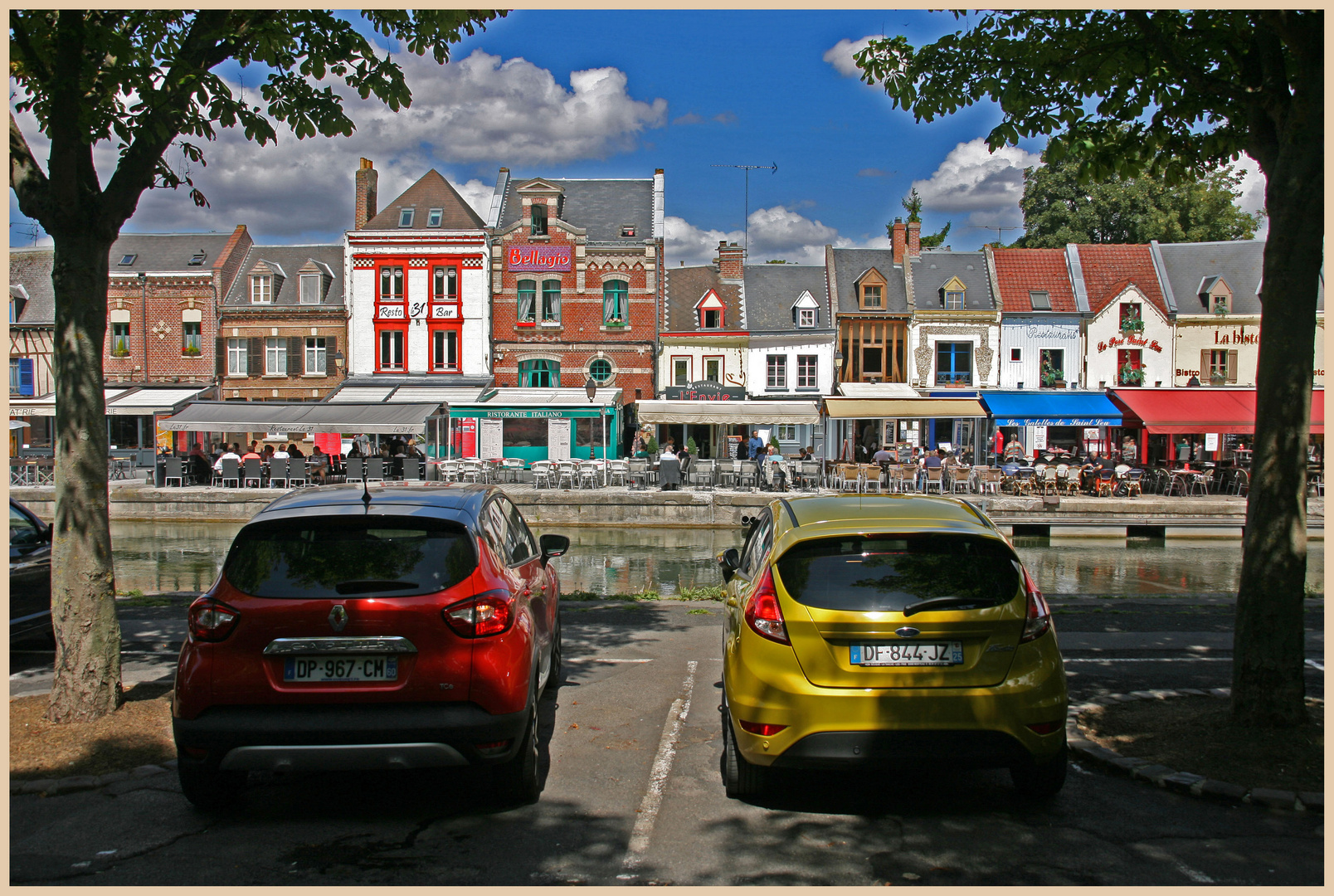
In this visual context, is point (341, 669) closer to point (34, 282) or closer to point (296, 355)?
point (296, 355)

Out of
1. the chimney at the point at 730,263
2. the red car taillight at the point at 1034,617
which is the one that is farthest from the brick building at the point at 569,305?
the red car taillight at the point at 1034,617

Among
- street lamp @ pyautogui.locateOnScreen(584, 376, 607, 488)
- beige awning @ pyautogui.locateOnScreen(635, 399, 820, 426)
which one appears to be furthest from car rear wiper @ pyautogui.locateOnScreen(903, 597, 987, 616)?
street lamp @ pyautogui.locateOnScreen(584, 376, 607, 488)

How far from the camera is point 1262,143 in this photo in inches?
236

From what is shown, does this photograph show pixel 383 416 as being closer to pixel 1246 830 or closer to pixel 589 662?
pixel 589 662

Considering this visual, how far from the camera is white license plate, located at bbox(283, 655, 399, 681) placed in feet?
14.6

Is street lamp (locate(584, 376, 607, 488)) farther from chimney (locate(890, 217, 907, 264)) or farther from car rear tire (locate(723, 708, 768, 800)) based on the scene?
car rear tire (locate(723, 708, 768, 800))

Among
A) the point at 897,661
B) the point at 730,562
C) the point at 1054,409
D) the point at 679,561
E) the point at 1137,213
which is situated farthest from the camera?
the point at 1137,213

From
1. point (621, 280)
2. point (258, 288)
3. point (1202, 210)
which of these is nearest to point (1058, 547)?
point (621, 280)

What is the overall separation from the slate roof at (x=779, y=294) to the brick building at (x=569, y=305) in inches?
181

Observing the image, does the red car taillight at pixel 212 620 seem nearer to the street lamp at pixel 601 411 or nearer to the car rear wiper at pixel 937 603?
the car rear wiper at pixel 937 603

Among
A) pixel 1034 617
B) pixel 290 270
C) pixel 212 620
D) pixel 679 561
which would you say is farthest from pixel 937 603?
pixel 290 270

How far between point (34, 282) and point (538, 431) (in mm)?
24653

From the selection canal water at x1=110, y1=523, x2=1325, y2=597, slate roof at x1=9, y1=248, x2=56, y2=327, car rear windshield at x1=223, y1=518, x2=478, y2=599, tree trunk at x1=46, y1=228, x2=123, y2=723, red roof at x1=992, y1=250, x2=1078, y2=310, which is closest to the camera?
car rear windshield at x1=223, y1=518, x2=478, y2=599

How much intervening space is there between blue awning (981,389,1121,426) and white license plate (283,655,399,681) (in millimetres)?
34195
